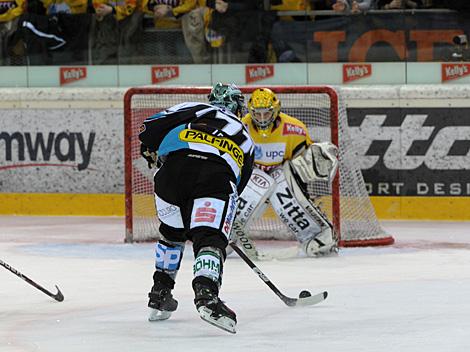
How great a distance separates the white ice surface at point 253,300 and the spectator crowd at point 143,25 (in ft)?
5.65

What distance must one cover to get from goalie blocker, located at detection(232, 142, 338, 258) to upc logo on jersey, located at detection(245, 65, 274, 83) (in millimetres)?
2124

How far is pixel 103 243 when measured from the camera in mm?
8359

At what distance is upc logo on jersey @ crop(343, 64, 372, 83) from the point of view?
31.2 ft

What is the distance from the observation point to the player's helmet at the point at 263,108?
745cm

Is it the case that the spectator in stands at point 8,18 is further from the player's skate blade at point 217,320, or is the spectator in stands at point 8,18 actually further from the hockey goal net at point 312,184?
the player's skate blade at point 217,320

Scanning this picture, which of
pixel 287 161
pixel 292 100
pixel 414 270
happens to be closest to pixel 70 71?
pixel 292 100

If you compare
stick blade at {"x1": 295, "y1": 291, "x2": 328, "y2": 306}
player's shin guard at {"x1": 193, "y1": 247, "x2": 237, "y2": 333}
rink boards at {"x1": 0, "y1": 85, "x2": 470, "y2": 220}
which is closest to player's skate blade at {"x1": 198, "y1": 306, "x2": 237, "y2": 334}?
player's shin guard at {"x1": 193, "y1": 247, "x2": 237, "y2": 333}

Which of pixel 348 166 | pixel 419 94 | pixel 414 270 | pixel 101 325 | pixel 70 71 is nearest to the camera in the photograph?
pixel 101 325

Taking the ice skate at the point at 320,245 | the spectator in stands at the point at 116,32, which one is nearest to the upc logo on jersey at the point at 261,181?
the ice skate at the point at 320,245

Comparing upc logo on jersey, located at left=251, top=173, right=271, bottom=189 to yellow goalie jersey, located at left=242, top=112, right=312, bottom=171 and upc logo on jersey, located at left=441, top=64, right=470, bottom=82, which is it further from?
upc logo on jersey, located at left=441, top=64, right=470, bottom=82

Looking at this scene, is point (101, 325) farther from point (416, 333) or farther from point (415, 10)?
point (415, 10)

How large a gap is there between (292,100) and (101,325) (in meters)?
3.50

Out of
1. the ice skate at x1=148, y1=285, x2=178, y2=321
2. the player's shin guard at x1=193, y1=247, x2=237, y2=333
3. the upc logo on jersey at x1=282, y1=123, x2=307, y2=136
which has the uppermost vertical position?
the upc logo on jersey at x1=282, y1=123, x2=307, y2=136

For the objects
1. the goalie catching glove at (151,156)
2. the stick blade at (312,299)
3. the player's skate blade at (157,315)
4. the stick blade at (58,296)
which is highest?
the goalie catching glove at (151,156)
